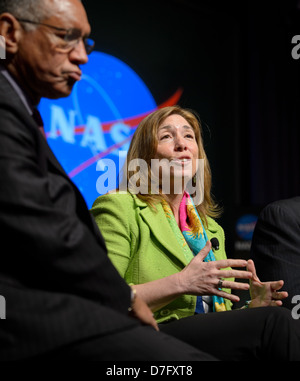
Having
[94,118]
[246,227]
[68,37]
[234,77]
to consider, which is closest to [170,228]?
[68,37]

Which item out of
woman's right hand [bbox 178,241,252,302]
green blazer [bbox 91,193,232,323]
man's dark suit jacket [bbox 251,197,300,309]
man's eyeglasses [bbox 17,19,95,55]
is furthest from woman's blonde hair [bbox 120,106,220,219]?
man's eyeglasses [bbox 17,19,95,55]

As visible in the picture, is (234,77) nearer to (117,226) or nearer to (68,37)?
(117,226)

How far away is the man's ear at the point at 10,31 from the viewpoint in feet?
3.83

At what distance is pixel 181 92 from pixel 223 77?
0.66m

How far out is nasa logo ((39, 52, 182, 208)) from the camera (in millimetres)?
3768

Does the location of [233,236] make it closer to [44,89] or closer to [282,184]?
[282,184]

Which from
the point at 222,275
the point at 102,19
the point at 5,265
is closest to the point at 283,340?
the point at 222,275

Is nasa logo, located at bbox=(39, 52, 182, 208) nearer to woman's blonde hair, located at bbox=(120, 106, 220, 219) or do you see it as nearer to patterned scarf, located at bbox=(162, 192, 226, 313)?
woman's blonde hair, located at bbox=(120, 106, 220, 219)

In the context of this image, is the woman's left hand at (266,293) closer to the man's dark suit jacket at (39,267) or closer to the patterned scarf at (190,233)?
the patterned scarf at (190,233)

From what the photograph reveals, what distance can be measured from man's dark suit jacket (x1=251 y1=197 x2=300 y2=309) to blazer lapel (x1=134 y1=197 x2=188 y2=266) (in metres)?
0.36

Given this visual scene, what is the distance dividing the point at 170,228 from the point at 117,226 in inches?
9.5

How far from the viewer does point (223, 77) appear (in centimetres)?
520

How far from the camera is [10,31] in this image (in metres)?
1.17

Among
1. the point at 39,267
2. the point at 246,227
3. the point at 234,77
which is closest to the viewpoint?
the point at 39,267
